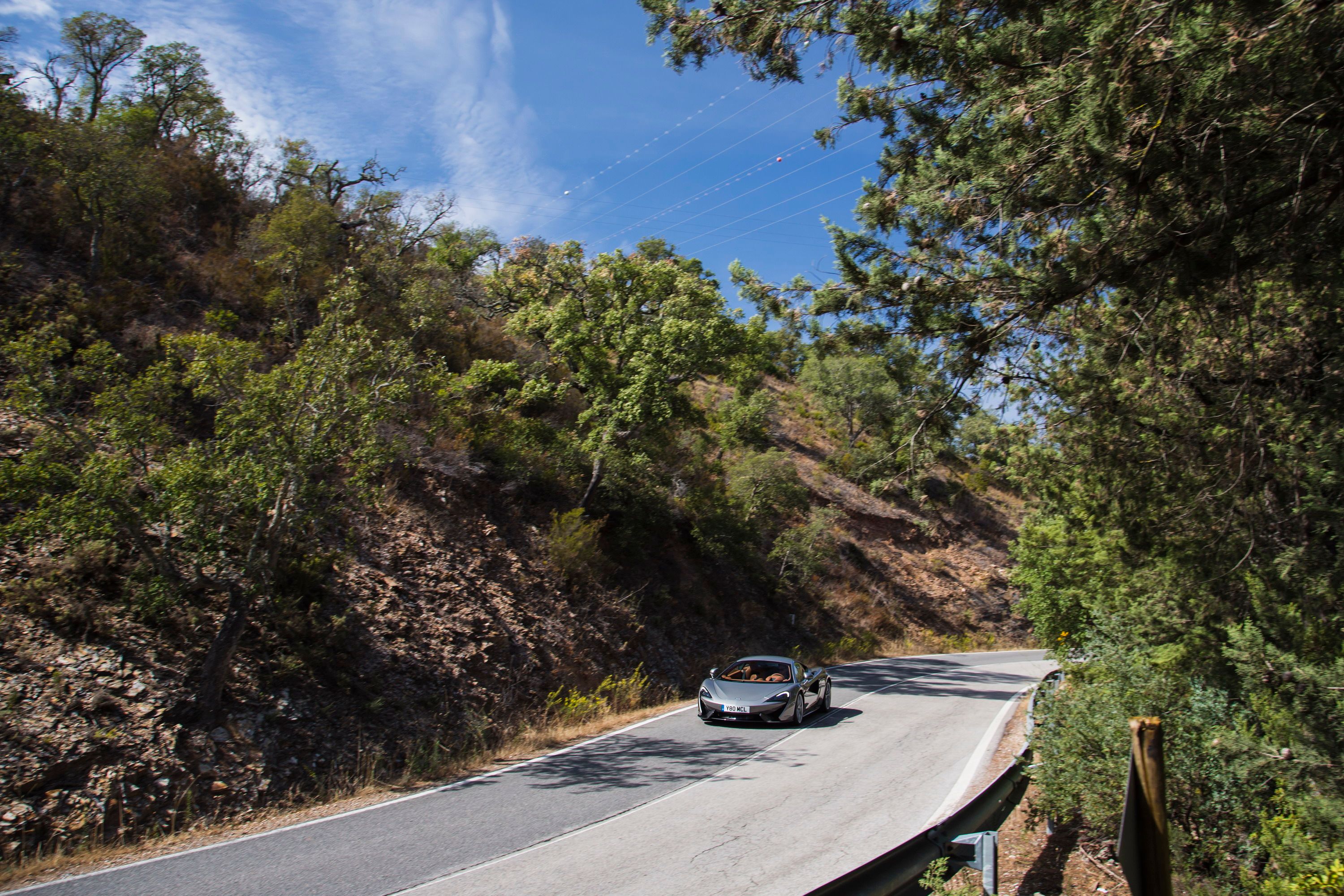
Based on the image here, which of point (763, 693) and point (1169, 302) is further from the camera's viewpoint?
point (763, 693)

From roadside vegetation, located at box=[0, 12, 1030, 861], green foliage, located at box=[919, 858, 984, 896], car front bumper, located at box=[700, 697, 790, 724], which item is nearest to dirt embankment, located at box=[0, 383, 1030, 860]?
roadside vegetation, located at box=[0, 12, 1030, 861]

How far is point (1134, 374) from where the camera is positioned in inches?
322

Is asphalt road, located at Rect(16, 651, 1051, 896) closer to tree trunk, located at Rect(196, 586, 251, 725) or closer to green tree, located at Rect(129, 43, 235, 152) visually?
tree trunk, located at Rect(196, 586, 251, 725)

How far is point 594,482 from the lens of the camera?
1995cm

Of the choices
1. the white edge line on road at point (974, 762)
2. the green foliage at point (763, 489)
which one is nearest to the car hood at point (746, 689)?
the white edge line on road at point (974, 762)

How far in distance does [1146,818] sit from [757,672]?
12210 mm

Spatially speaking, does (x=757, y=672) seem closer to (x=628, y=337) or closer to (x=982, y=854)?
(x=628, y=337)

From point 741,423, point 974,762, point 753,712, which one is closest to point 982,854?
point 974,762

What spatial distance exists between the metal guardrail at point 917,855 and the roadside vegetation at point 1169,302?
1.59 m

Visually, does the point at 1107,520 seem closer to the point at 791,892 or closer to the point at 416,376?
the point at 791,892

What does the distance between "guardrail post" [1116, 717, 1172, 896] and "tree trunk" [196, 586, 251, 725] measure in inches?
373

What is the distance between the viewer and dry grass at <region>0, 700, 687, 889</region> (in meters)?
6.21

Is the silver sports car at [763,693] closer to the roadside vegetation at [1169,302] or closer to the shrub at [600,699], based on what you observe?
the shrub at [600,699]

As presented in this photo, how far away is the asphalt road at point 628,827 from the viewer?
5793mm
